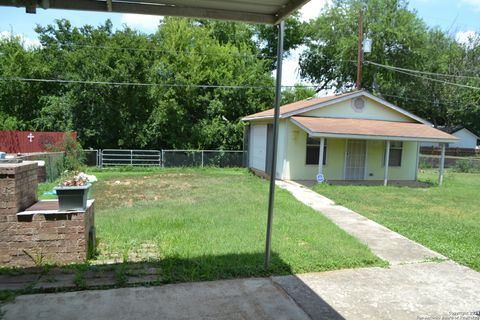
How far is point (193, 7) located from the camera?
404 centimetres

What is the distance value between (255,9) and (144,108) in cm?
1955

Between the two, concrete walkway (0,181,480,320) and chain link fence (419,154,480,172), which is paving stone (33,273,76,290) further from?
chain link fence (419,154,480,172)

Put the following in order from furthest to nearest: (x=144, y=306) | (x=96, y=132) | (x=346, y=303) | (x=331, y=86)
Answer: (x=331, y=86) < (x=96, y=132) < (x=346, y=303) < (x=144, y=306)

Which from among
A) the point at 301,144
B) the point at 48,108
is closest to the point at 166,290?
the point at 301,144

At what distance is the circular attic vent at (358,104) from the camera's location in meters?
17.5

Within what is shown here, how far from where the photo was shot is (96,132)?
72.7 feet

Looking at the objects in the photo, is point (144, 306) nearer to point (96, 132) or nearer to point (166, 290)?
point (166, 290)

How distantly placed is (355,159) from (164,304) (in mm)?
14392

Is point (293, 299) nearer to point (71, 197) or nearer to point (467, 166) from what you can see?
point (71, 197)

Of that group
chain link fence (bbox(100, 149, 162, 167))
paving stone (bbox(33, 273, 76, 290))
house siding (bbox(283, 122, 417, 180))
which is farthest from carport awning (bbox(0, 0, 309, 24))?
chain link fence (bbox(100, 149, 162, 167))

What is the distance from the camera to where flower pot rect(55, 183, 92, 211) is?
182 inches

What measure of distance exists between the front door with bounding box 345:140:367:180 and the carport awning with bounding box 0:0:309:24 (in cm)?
1318

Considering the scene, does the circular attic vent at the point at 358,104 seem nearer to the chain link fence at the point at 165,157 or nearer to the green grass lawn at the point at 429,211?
the green grass lawn at the point at 429,211

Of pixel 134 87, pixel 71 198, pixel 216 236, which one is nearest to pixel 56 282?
pixel 71 198
